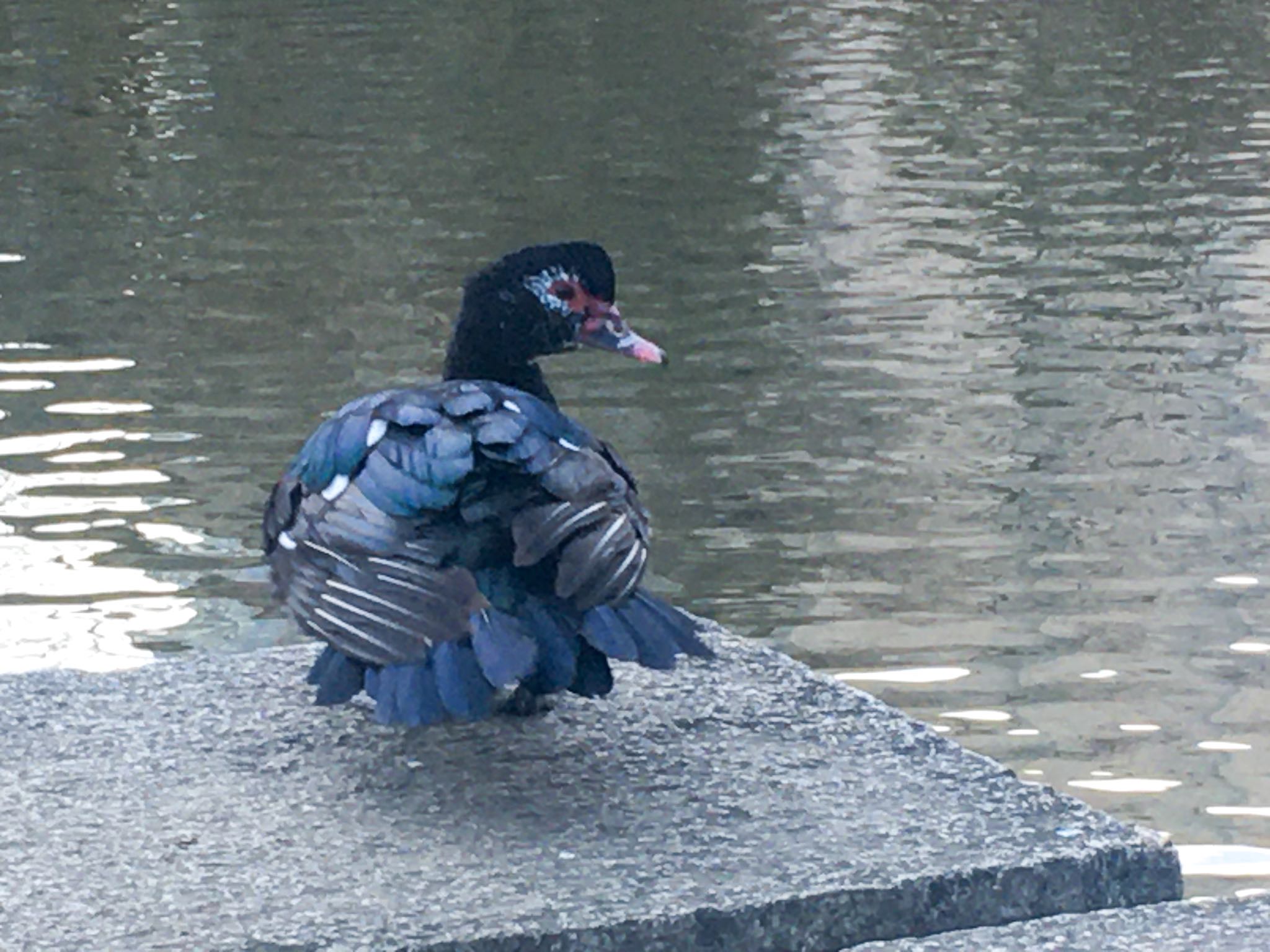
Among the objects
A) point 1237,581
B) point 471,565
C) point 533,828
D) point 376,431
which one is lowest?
point 1237,581

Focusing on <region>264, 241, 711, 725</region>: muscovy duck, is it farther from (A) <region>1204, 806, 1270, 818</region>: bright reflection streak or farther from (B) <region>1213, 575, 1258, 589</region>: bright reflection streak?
(B) <region>1213, 575, 1258, 589</region>: bright reflection streak

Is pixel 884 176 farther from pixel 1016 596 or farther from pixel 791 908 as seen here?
pixel 791 908

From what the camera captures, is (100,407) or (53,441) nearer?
(53,441)

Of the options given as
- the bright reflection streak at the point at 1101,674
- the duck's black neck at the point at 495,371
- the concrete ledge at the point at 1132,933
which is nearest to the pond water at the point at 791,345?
the bright reflection streak at the point at 1101,674

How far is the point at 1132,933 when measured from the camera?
9.94 feet

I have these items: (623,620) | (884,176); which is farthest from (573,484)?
(884,176)

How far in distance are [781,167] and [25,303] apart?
4.76 m

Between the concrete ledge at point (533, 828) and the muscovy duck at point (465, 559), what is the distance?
168 millimetres

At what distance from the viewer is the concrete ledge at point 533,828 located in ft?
10.1

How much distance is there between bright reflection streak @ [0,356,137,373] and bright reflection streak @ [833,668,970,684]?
4090mm

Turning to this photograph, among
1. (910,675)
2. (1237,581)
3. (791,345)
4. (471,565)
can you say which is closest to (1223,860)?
(910,675)

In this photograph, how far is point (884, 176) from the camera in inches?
524

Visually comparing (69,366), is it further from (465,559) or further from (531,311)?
(465,559)

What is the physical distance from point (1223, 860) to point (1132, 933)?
5.94 ft
